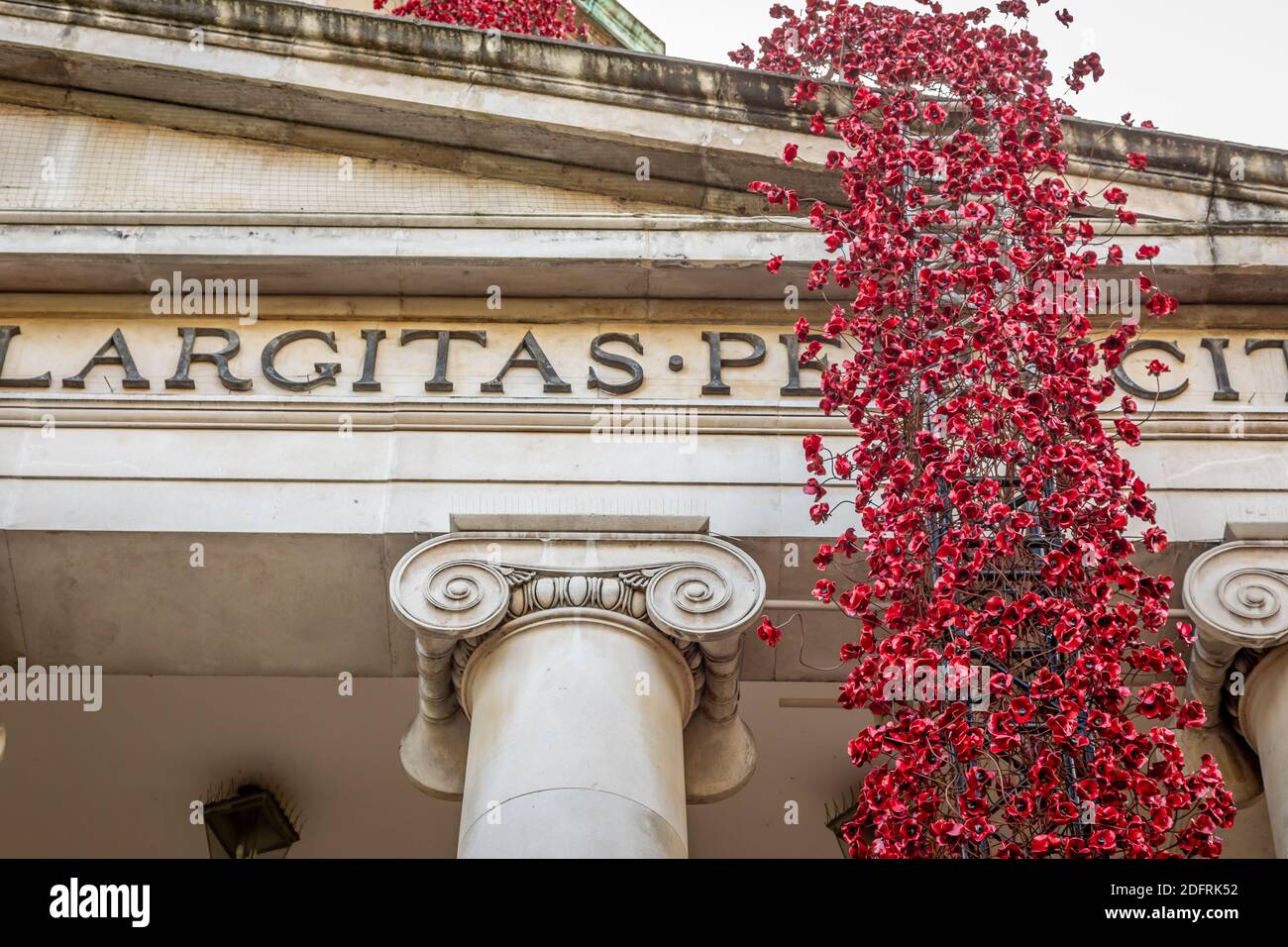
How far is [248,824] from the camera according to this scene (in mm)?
16969

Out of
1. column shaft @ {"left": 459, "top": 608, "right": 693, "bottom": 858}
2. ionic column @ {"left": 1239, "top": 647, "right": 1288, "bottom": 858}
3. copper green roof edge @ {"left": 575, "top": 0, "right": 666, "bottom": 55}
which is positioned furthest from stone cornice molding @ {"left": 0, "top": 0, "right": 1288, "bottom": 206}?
copper green roof edge @ {"left": 575, "top": 0, "right": 666, "bottom": 55}

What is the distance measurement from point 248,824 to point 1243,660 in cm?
948

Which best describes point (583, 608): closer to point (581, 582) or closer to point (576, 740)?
point (581, 582)

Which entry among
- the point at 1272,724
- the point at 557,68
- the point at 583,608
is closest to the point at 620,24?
the point at 557,68

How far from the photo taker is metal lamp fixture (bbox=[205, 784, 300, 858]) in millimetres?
16922

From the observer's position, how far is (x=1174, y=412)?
44.9ft

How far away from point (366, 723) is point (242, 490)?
3.96 meters

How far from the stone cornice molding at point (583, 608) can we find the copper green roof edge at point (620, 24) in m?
12.5

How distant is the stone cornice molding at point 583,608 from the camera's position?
12.4 metres

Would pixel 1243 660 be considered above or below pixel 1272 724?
above
